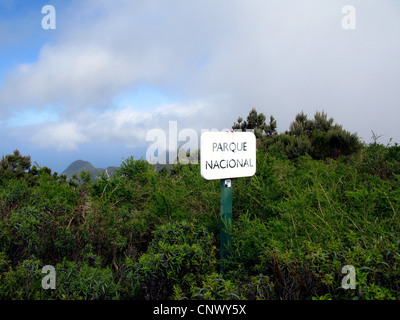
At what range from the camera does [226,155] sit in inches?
155

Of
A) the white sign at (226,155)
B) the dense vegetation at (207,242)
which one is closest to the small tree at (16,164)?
the dense vegetation at (207,242)

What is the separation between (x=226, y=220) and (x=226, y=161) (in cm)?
68

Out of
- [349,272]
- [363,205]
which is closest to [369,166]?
[363,205]

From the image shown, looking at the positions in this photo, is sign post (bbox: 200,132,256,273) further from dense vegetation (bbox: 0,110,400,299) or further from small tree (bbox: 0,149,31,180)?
small tree (bbox: 0,149,31,180)

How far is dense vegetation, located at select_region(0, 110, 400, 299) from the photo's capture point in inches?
88.0

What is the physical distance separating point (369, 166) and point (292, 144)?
6.10 meters

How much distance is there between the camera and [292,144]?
12828 millimetres

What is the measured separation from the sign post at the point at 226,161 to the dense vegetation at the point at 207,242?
0.18m

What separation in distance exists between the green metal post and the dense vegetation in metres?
0.09

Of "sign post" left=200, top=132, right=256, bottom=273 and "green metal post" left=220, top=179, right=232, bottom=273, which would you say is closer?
"green metal post" left=220, top=179, right=232, bottom=273

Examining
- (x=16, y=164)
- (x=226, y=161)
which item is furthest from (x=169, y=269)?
(x=16, y=164)

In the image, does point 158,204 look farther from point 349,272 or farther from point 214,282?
point 349,272

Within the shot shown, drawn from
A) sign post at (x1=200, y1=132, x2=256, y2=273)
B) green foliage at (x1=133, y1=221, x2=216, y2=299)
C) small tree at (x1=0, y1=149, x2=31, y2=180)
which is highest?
small tree at (x1=0, y1=149, x2=31, y2=180)

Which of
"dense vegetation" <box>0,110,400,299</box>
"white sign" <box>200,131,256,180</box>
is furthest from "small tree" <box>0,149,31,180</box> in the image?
"white sign" <box>200,131,256,180</box>
